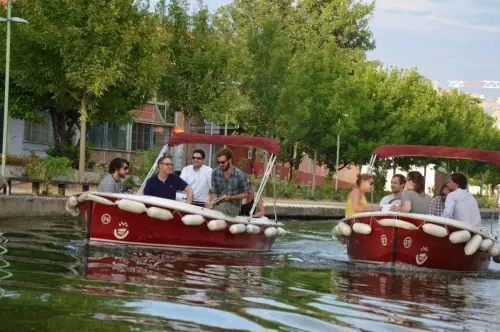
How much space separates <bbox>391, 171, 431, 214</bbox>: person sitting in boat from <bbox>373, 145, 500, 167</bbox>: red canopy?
68.2 inches

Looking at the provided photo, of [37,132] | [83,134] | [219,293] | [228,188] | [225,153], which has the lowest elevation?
[219,293]

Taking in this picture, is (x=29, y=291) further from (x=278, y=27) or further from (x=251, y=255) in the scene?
(x=278, y=27)

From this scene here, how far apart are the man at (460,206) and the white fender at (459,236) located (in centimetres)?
70

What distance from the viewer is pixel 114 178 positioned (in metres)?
18.7

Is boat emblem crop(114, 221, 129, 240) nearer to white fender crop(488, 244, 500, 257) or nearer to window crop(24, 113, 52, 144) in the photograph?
white fender crop(488, 244, 500, 257)

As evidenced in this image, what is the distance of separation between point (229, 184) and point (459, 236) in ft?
13.0

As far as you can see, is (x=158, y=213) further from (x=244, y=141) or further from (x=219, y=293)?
(x=219, y=293)

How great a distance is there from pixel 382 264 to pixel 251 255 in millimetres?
2710

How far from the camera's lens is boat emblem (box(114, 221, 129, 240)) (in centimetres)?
1744

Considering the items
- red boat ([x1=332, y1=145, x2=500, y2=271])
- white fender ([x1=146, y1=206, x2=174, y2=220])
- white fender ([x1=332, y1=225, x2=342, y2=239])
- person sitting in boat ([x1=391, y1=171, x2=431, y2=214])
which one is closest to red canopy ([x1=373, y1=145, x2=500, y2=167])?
person sitting in boat ([x1=391, y1=171, x2=431, y2=214])

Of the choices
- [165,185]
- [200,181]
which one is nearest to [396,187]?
[200,181]

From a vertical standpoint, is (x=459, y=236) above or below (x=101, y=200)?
below

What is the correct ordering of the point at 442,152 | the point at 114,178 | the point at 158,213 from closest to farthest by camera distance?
1. the point at 158,213
2. the point at 114,178
3. the point at 442,152

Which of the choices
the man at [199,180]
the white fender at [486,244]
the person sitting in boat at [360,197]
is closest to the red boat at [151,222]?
the man at [199,180]
